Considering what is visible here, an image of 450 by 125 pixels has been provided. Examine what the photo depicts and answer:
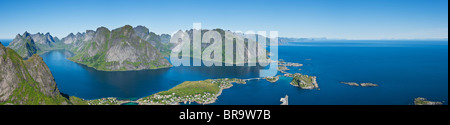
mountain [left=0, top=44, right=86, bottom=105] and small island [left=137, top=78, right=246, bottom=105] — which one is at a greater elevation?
mountain [left=0, top=44, right=86, bottom=105]

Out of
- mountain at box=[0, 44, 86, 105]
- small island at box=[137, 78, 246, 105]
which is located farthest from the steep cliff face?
small island at box=[137, 78, 246, 105]

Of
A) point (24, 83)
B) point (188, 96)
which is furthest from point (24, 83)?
point (188, 96)

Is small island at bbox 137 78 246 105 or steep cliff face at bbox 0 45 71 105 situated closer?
steep cliff face at bbox 0 45 71 105

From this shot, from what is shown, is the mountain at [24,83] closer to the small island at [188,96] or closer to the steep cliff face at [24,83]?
the steep cliff face at [24,83]

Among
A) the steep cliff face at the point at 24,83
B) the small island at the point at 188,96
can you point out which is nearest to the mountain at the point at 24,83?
the steep cliff face at the point at 24,83

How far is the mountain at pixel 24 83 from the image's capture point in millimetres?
65438

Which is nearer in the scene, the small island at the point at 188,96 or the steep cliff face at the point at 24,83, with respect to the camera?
the steep cliff face at the point at 24,83

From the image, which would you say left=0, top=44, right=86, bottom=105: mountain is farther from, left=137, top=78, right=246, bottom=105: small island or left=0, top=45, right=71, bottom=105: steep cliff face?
left=137, top=78, right=246, bottom=105: small island

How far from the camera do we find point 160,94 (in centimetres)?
9288

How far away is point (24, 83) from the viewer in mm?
68250

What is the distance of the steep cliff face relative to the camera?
6550 cm

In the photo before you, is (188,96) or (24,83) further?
(188,96)

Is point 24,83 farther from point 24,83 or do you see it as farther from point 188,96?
point 188,96
